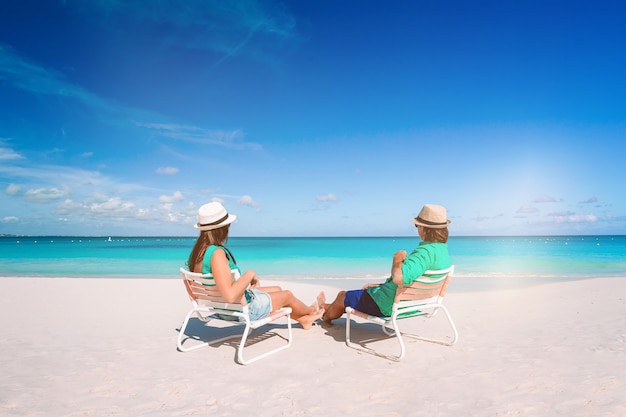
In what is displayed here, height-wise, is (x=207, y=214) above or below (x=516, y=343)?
above

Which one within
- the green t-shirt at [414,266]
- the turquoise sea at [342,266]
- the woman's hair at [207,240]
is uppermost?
the woman's hair at [207,240]

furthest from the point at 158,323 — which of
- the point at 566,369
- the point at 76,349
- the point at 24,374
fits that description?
the point at 566,369

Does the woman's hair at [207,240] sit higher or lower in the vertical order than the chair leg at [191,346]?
higher

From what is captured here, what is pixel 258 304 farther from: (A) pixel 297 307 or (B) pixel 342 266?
(B) pixel 342 266

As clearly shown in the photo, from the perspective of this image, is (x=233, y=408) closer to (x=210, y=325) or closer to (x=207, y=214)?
(x=207, y=214)

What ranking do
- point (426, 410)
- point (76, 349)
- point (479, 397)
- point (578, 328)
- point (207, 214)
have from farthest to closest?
point (578, 328) → point (76, 349) → point (207, 214) → point (479, 397) → point (426, 410)

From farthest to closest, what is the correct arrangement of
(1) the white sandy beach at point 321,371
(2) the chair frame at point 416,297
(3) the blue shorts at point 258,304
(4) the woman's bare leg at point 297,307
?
(4) the woman's bare leg at point 297,307 → (3) the blue shorts at point 258,304 → (2) the chair frame at point 416,297 → (1) the white sandy beach at point 321,371

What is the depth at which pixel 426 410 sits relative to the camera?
10.3 feet

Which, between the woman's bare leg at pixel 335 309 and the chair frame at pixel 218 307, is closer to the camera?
the chair frame at pixel 218 307

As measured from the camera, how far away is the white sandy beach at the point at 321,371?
324cm

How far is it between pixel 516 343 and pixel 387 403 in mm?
2521

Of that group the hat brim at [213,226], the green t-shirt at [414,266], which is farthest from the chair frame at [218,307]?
the green t-shirt at [414,266]

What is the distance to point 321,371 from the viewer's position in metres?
4.05

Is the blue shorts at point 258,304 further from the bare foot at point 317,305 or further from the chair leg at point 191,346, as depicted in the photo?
the bare foot at point 317,305
